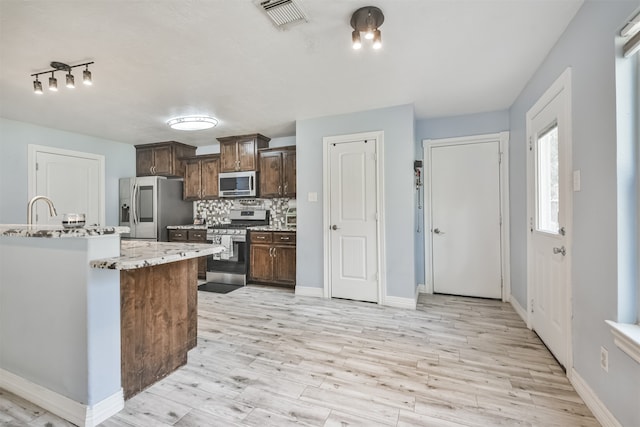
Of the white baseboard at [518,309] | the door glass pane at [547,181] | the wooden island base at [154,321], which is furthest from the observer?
the white baseboard at [518,309]

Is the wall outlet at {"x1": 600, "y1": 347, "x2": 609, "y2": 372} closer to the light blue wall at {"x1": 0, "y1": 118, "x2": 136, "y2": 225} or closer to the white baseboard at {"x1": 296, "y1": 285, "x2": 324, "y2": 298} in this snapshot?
the white baseboard at {"x1": 296, "y1": 285, "x2": 324, "y2": 298}

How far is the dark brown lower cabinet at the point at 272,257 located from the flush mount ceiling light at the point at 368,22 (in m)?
2.84

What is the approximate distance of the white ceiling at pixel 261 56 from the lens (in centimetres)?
177

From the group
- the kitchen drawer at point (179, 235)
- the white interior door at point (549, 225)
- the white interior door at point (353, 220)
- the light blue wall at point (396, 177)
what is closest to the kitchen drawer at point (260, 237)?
the white interior door at point (353, 220)

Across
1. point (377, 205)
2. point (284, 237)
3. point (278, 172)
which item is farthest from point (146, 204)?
point (377, 205)

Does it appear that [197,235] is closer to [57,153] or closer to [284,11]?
[57,153]

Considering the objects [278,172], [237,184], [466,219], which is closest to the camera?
[466,219]

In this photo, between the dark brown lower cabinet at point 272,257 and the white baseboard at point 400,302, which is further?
the dark brown lower cabinet at point 272,257

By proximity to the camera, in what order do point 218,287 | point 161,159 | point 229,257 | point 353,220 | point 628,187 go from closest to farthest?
1. point 628,187
2. point 353,220
3. point 218,287
4. point 229,257
5. point 161,159

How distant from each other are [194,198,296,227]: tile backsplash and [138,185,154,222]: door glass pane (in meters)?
0.86

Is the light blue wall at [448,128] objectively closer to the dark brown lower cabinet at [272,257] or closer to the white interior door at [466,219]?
the white interior door at [466,219]

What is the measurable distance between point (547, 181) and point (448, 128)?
1.62 metres

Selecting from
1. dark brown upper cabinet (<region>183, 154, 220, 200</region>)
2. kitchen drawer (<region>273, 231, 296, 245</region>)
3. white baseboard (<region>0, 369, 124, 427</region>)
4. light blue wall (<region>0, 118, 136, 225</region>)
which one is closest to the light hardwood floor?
white baseboard (<region>0, 369, 124, 427</region>)

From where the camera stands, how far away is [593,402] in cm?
162
